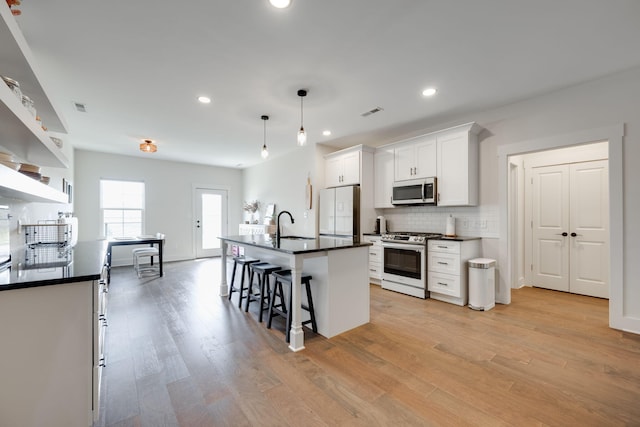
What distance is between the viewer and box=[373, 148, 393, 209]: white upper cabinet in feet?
15.2

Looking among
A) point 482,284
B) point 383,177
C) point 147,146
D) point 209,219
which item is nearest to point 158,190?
point 209,219

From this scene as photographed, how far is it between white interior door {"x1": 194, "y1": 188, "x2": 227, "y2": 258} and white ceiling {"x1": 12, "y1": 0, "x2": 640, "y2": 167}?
3.72 meters

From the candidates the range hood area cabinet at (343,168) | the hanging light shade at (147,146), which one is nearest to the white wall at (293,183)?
the range hood area cabinet at (343,168)

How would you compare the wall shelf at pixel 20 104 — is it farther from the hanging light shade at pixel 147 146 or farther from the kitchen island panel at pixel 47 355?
the hanging light shade at pixel 147 146

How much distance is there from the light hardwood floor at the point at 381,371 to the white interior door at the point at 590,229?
75 centimetres

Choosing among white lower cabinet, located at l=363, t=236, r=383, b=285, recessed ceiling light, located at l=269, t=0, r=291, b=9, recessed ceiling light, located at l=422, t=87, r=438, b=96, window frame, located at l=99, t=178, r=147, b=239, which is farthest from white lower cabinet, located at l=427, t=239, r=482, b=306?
window frame, located at l=99, t=178, r=147, b=239

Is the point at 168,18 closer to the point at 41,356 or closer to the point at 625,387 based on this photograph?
the point at 41,356

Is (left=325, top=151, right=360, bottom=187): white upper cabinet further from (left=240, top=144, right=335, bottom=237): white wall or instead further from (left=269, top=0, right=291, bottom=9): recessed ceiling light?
(left=269, top=0, right=291, bottom=9): recessed ceiling light

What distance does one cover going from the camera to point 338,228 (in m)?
4.95

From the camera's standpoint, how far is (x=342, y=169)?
16.6 feet

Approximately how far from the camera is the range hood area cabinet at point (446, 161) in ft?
12.0

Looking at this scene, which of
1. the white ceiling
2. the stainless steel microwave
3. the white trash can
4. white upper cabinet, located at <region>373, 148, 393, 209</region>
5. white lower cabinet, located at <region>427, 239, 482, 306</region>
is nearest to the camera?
the white ceiling

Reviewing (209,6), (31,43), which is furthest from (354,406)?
(31,43)

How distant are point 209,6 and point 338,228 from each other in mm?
3736
